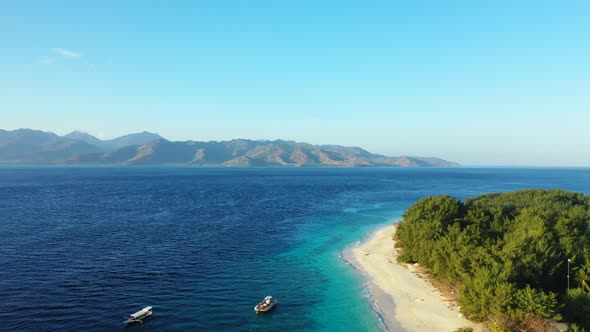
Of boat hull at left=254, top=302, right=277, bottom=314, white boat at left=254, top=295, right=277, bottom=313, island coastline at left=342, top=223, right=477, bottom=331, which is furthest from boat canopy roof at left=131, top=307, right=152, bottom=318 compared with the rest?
island coastline at left=342, top=223, right=477, bottom=331

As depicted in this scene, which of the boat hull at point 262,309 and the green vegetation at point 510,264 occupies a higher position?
the green vegetation at point 510,264

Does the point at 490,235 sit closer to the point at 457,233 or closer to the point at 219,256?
the point at 457,233

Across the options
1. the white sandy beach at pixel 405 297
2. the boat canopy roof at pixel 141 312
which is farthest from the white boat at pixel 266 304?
the white sandy beach at pixel 405 297

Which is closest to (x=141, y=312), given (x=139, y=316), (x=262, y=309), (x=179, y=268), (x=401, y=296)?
(x=139, y=316)

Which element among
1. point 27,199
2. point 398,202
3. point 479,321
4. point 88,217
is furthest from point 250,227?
point 27,199

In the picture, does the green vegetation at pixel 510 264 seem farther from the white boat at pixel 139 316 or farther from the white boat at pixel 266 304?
the white boat at pixel 139 316
